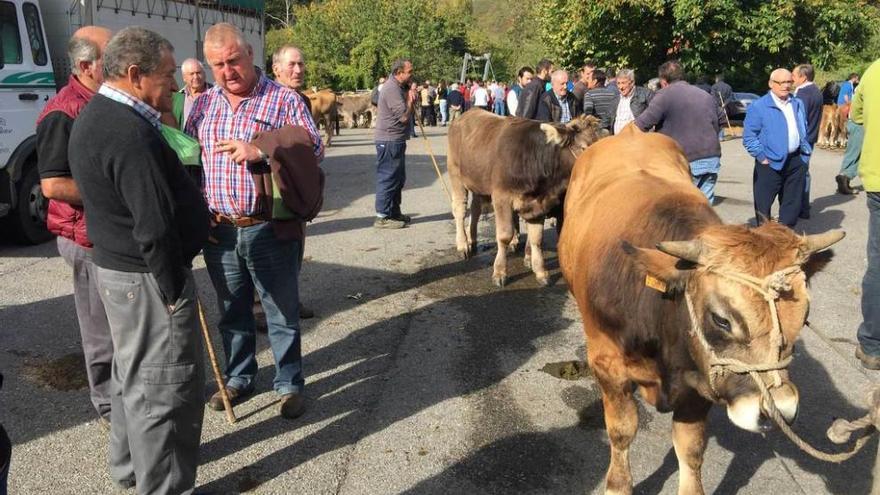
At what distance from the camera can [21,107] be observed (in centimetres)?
736

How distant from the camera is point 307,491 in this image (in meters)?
3.18

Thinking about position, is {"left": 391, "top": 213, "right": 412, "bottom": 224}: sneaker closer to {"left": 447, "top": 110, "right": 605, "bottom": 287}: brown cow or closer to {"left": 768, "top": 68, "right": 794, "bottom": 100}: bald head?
{"left": 447, "top": 110, "right": 605, "bottom": 287}: brown cow

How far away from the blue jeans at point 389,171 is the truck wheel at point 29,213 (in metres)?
3.91

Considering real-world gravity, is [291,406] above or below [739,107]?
below

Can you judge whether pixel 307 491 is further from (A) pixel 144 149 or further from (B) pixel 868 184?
(B) pixel 868 184

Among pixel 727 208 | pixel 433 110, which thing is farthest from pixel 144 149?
pixel 433 110

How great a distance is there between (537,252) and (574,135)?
1.19m

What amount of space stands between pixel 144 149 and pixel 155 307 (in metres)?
0.65

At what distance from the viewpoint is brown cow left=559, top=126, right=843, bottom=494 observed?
2.11 m

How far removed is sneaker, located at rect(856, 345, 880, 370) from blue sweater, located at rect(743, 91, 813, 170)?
119 inches

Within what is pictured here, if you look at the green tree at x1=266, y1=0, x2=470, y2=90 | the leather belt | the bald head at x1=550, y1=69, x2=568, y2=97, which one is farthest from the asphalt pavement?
the green tree at x1=266, y1=0, x2=470, y2=90

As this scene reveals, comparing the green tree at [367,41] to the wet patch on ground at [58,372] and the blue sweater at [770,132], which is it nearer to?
the blue sweater at [770,132]

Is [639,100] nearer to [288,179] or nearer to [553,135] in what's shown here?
[553,135]

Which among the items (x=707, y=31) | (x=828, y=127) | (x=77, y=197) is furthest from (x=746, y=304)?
(x=707, y=31)
